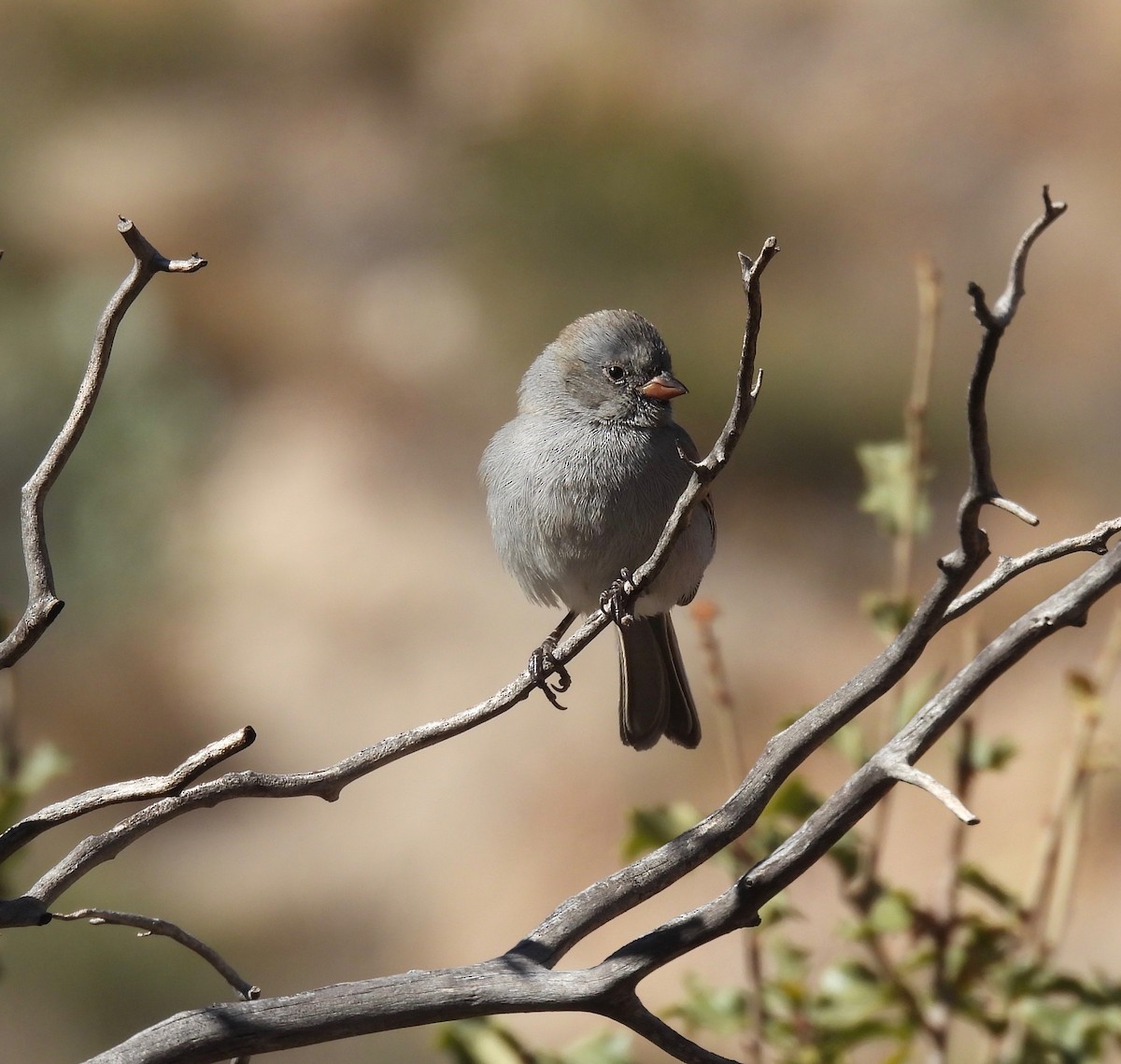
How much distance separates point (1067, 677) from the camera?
2928 millimetres

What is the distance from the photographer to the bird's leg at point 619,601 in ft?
10.0

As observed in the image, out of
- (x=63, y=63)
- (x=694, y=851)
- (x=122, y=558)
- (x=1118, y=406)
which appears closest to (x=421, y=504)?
(x=122, y=558)

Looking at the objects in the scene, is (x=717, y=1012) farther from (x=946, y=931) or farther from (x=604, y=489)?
(x=604, y=489)

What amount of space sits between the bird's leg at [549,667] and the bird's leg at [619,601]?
178 millimetres

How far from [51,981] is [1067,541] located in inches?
272

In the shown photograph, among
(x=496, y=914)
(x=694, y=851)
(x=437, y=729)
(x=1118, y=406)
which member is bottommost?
(x=694, y=851)

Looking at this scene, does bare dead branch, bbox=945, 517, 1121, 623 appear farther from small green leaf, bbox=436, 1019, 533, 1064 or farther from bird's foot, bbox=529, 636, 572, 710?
small green leaf, bbox=436, 1019, 533, 1064

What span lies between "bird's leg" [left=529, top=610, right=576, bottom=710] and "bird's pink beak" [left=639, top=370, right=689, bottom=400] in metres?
0.68

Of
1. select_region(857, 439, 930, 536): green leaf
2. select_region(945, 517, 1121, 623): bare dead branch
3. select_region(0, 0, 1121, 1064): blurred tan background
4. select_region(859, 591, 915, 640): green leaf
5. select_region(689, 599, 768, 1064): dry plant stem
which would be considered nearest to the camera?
select_region(945, 517, 1121, 623): bare dead branch

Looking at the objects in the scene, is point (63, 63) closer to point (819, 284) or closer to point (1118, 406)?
point (819, 284)

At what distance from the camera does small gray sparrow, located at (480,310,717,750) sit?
354 cm

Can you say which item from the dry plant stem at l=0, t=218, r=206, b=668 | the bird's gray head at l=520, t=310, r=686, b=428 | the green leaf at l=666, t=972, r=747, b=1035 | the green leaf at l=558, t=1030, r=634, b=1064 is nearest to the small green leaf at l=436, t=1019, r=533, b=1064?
the green leaf at l=558, t=1030, r=634, b=1064

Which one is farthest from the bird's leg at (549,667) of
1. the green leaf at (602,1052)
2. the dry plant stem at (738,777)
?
the green leaf at (602,1052)

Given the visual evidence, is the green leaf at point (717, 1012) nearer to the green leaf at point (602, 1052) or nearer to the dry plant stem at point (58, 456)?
the green leaf at point (602, 1052)
